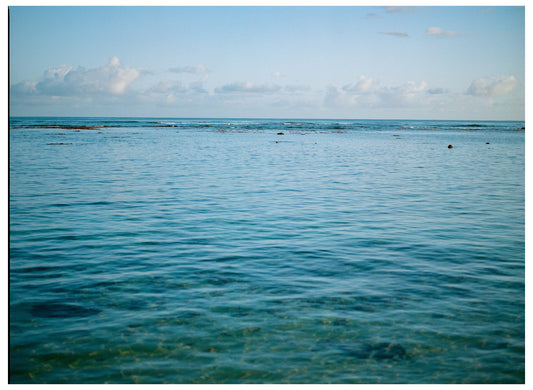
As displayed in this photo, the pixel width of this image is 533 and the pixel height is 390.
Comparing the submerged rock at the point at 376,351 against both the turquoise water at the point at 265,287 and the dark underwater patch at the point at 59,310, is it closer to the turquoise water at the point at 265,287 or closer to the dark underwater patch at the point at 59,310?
the turquoise water at the point at 265,287

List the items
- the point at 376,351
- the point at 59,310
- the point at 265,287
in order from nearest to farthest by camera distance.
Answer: the point at 376,351 → the point at 59,310 → the point at 265,287

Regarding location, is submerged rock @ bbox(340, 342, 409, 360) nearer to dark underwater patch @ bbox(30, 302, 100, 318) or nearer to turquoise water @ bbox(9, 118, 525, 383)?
turquoise water @ bbox(9, 118, 525, 383)

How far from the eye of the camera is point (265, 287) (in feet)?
38.7

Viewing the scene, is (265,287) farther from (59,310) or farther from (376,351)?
(59,310)

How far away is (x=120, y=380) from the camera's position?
8008mm

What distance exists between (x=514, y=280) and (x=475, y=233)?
4.71 m

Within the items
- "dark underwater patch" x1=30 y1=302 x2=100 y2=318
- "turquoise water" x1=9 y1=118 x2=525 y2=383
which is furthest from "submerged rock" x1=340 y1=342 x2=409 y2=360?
"dark underwater patch" x1=30 y1=302 x2=100 y2=318

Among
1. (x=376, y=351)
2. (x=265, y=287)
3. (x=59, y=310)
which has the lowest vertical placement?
(x=376, y=351)

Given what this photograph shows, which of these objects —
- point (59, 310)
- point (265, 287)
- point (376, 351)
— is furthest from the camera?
point (265, 287)

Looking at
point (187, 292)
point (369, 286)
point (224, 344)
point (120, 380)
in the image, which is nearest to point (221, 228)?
point (187, 292)

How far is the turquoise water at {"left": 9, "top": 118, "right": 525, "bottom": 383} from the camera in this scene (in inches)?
334

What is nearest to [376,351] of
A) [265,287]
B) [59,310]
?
[265,287]

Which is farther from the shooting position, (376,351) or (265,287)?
(265,287)

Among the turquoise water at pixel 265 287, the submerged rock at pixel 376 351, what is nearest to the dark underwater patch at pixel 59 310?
the turquoise water at pixel 265 287
